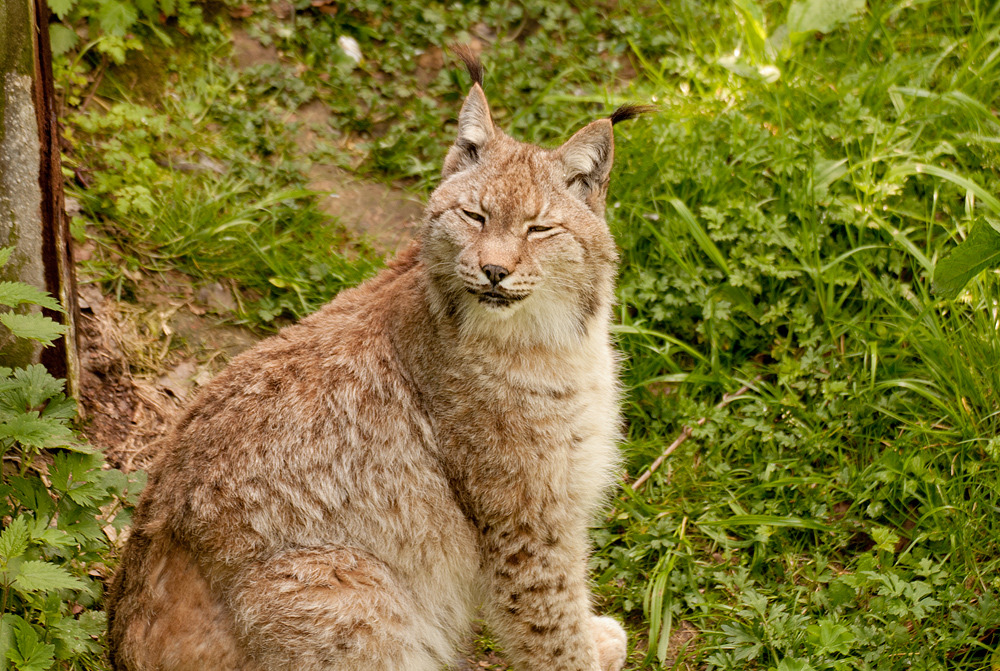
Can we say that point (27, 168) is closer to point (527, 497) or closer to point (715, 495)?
point (527, 497)

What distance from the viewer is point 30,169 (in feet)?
13.3

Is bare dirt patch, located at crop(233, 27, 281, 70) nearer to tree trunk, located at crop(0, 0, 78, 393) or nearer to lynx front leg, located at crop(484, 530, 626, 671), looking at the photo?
tree trunk, located at crop(0, 0, 78, 393)

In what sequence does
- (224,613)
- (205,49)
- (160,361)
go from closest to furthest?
(224,613) < (160,361) < (205,49)

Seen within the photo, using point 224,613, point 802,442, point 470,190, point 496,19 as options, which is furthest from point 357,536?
point 496,19

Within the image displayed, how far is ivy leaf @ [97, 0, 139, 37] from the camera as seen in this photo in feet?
19.4

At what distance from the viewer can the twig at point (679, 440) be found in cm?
489

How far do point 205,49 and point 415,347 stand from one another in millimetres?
3625

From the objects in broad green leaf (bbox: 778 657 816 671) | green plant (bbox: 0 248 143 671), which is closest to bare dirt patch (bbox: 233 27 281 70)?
green plant (bbox: 0 248 143 671)

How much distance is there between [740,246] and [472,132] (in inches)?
77.9

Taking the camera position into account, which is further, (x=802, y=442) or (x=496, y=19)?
(x=496, y=19)

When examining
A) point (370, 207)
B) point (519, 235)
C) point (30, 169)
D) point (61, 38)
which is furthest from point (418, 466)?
point (61, 38)

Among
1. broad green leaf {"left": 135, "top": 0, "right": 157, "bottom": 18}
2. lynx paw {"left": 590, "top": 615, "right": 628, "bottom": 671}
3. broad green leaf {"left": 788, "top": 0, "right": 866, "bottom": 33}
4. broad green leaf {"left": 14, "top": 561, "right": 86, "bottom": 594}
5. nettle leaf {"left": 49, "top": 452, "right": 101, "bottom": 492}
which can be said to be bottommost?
lynx paw {"left": 590, "top": 615, "right": 628, "bottom": 671}

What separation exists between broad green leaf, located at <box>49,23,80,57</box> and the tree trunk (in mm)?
1914

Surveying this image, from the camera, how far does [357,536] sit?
3.71 metres
